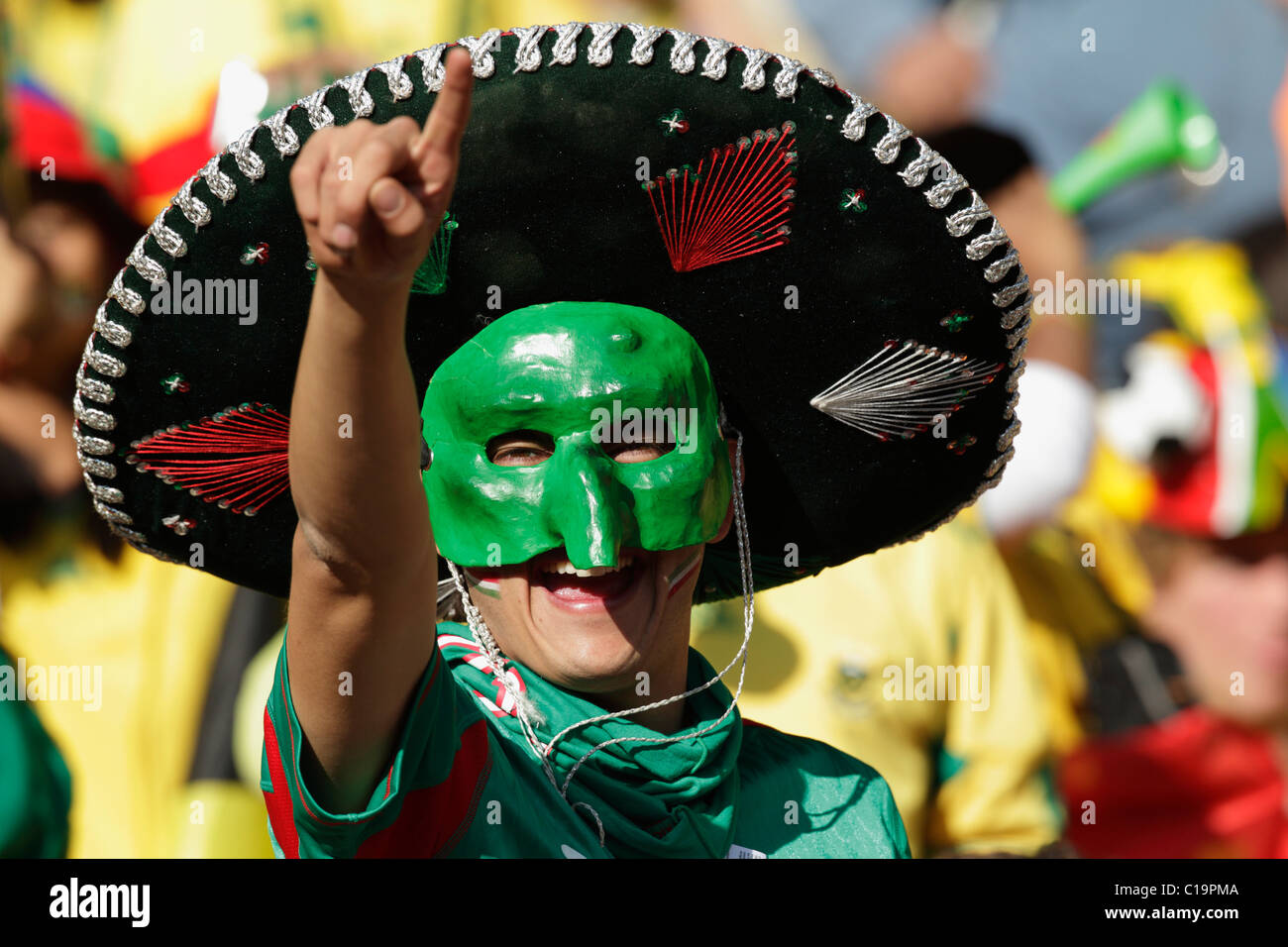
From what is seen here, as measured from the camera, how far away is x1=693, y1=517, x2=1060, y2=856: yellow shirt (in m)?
4.46

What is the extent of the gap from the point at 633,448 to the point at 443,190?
0.78 metres

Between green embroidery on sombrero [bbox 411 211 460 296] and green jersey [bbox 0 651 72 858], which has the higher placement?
green embroidery on sombrero [bbox 411 211 460 296]

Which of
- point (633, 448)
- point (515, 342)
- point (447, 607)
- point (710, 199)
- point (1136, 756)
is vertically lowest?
point (1136, 756)

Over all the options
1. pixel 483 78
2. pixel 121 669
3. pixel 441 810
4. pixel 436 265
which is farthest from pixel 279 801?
pixel 121 669

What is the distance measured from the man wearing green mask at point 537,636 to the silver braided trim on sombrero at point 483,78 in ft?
1.19

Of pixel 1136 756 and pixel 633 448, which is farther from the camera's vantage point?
pixel 1136 756

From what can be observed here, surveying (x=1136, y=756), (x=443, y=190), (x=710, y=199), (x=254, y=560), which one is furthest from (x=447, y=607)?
(x=1136, y=756)

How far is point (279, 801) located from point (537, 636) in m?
0.47

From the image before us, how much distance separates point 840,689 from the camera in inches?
176

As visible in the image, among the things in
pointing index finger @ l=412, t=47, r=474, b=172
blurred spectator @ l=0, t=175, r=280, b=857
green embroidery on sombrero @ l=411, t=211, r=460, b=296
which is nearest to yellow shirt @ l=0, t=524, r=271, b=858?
blurred spectator @ l=0, t=175, r=280, b=857

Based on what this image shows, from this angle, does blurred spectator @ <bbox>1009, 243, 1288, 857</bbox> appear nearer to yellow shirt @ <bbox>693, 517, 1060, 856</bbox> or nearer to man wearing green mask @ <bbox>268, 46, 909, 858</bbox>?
yellow shirt @ <bbox>693, 517, 1060, 856</bbox>

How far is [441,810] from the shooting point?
189cm

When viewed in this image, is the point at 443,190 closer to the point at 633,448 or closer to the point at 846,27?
the point at 633,448

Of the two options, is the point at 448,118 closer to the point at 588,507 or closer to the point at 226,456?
the point at 588,507
